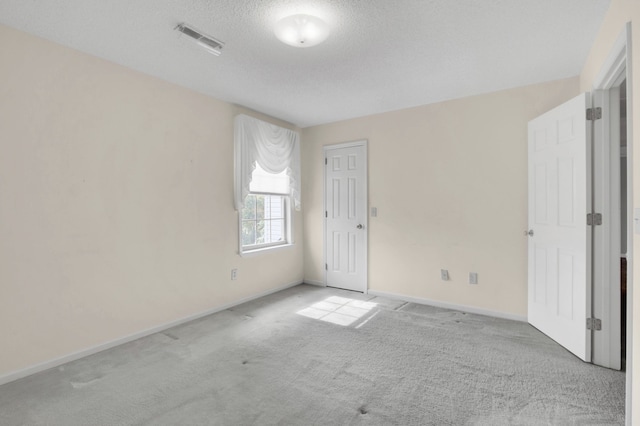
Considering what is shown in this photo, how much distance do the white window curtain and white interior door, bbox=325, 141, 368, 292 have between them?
0.51 meters

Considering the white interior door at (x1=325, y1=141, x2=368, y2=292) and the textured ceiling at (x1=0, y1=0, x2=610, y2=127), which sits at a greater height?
the textured ceiling at (x1=0, y1=0, x2=610, y2=127)

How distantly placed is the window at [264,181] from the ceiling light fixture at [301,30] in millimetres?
1803

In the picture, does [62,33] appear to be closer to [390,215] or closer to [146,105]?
[146,105]

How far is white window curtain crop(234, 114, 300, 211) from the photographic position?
3914 millimetres

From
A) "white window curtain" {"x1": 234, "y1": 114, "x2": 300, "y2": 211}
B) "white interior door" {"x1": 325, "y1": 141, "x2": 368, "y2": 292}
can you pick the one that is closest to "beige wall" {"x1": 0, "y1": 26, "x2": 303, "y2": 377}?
"white window curtain" {"x1": 234, "y1": 114, "x2": 300, "y2": 211}

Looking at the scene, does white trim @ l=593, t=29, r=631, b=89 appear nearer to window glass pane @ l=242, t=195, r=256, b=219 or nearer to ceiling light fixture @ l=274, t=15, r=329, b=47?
ceiling light fixture @ l=274, t=15, r=329, b=47

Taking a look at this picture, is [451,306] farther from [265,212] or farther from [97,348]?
[97,348]

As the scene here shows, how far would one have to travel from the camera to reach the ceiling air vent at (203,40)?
88.1 inches

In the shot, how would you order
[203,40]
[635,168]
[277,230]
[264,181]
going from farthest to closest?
1. [277,230]
2. [264,181]
3. [203,40]
4. [635,168]

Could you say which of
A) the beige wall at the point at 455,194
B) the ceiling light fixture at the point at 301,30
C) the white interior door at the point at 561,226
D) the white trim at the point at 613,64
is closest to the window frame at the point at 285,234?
the beige wall at the point at 455,194

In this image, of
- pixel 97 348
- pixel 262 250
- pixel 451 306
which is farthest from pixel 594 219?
pixel 97 348

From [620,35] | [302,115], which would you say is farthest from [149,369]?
[620,35]

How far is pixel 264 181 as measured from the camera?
439cm

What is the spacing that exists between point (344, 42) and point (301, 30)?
1.37 ft
